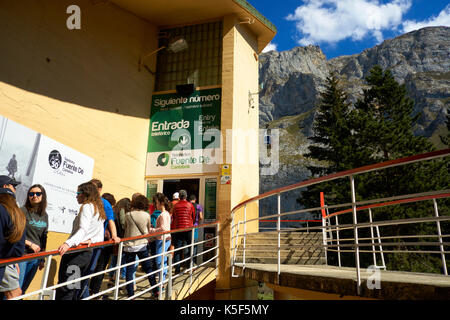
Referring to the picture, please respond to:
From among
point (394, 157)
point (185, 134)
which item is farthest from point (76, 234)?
point (394, 157)

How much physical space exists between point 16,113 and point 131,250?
11.3ft

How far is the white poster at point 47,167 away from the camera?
5.36 meters

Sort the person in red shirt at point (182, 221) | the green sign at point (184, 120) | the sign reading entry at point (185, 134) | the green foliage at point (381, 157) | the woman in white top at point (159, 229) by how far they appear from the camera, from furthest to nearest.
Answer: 1. the green foliage at point (381, 157)
2. the green sign at point (184, 120)
3. the sign reading entry at point (185, 134)
4. the person in red shirt at point (182, 221)
5. the woman in white top at point (159, 229)

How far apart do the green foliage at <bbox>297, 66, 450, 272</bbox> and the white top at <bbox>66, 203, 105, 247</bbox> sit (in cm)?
1602

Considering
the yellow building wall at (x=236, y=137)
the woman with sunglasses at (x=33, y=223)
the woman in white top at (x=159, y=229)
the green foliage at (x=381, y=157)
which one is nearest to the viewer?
the woman with sunglasses at (x=33, y=223)

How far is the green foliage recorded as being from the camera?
17.7 m

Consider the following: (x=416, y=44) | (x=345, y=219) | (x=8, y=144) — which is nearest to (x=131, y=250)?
(x=8, y=144)

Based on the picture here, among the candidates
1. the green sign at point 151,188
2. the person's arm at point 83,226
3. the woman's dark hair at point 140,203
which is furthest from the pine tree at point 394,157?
the person's arm at point 83,226

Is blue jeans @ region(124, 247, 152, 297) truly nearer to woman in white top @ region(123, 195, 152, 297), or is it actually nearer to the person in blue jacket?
woman in white top @ region(123, 195, 152, 297)

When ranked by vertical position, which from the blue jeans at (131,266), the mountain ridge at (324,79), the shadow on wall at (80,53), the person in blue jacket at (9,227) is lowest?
the blue jeans at (131,266)

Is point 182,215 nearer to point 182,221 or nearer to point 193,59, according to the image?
point 182,221

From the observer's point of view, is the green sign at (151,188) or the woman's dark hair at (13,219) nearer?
the woman's dark hair at (13,219)

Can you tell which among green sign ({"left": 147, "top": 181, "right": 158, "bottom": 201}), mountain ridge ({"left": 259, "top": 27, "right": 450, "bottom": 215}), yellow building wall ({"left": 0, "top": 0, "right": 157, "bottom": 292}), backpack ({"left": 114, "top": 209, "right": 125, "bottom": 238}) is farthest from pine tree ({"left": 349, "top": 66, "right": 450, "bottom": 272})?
mountain ridge ({"left": 259, "top": 27, "right": 450, "bottom": 215})

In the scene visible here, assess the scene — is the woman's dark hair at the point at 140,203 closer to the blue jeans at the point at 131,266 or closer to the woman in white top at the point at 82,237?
the blue jeans at the point at 131,266
